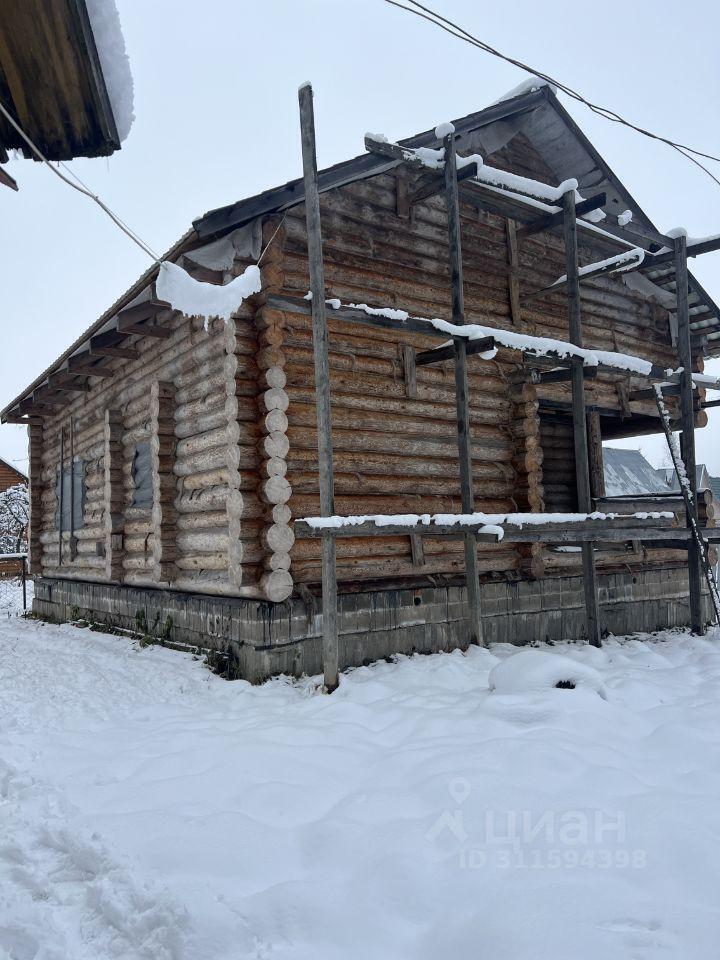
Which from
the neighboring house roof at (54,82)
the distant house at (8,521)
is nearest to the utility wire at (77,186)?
the neighboring house roof at (54,82)

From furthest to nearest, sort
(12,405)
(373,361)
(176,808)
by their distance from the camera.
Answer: (12,405), (373,361), (176,808)

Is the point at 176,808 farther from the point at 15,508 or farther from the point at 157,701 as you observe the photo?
the point at 15,508

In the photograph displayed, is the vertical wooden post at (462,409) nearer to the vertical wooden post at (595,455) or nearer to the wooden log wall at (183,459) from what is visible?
the wooden log wall at (183,459)

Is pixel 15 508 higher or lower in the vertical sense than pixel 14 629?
higher

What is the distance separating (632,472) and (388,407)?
2095 centimetres

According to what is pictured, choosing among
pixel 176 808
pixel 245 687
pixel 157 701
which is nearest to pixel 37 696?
pixel 157 701

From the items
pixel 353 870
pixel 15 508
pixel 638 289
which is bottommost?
pixel 353 870

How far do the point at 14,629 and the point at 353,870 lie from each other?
10298 millimetres

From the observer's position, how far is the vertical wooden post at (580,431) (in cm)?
752

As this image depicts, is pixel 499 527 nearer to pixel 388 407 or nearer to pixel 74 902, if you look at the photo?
pixel 388 407

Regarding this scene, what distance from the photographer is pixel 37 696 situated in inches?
232

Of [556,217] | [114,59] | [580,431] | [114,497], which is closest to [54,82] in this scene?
[114,59]

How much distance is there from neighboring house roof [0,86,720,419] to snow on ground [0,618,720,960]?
4412 mm

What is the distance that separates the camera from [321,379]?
19.3 feet
